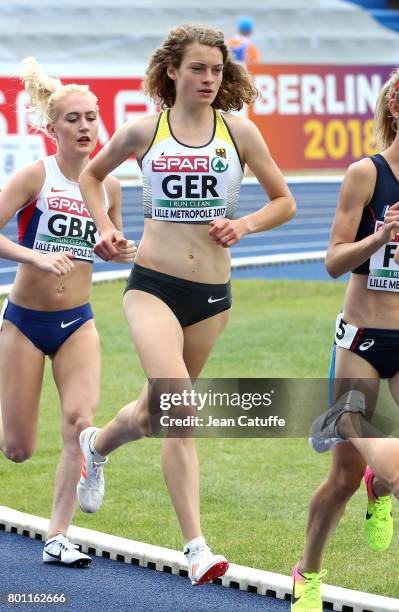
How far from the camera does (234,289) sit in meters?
15.1

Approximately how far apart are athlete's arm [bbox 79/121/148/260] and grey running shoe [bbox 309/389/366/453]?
3.67 ft

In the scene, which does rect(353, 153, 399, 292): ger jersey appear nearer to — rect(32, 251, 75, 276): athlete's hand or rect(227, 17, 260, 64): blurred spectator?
rect(32, 251, 75, 276): athlete's hand

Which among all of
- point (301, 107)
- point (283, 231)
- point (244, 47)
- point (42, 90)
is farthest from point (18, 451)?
point (244, 47)

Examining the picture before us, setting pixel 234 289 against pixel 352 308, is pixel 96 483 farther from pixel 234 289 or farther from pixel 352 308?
pixel 234 289

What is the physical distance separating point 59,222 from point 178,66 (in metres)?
1.07

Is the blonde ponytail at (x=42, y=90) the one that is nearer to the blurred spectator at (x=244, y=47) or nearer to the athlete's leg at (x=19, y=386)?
the athlete's leg at (x=19, y=386)

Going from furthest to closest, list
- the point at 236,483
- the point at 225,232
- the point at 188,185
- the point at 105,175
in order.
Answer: the point at 236,483
the point at 105,175
the point at 188,185
the point at 225,232

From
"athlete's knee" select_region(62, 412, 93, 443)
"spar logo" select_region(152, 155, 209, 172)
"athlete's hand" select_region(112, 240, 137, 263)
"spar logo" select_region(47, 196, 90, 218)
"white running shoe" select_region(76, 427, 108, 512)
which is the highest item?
"spar logo" select_region(152, 155, 209, 172)

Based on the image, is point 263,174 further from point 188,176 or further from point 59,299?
point 59,299


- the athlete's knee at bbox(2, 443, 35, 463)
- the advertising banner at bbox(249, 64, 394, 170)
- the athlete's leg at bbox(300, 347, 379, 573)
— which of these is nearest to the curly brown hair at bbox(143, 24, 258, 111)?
the athlete's leg at bbox(300, 347, 379, 573)

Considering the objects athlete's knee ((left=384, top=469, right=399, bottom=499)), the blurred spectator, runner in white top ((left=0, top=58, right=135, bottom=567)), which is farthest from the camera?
the blurred spectator

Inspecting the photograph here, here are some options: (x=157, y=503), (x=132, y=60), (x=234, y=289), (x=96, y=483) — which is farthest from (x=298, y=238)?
(x=96, y=483)

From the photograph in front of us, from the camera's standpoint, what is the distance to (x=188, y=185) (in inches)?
209

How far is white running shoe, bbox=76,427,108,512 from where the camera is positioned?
5.91m
